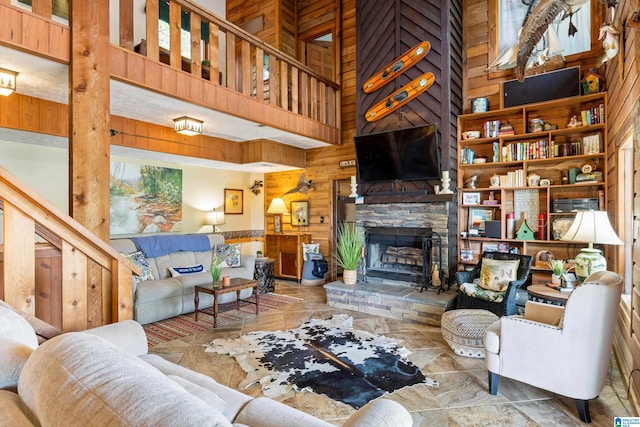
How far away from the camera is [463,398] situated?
98.0 inches

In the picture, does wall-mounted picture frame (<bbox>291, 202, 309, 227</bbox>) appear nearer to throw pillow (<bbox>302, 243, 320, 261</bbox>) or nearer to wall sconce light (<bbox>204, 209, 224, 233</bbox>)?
throw pillow (<bbox>302, 243, 320, 261</bbox>)

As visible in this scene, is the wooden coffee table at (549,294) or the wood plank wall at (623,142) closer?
the wood plank wall at (623,142)

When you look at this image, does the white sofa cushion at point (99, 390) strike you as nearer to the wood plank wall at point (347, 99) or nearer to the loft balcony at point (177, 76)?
the loft balcony at point (177, 76)

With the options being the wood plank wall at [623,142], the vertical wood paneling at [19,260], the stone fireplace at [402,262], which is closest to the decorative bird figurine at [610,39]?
the wood plank wall at [623,142]

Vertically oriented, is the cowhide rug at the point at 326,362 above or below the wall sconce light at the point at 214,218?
below

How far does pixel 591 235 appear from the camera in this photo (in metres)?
2.85

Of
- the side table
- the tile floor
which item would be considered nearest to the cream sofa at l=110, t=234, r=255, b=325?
the side table

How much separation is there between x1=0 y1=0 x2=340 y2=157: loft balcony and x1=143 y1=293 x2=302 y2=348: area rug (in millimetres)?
2420

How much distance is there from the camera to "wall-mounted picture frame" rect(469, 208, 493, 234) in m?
4.83

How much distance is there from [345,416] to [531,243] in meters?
3.52

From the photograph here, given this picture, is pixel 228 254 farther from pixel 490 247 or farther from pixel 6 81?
pixel 490 247

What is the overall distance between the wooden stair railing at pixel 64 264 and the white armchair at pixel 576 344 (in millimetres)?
2561

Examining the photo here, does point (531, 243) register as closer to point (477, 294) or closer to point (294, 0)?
point (477, 294)

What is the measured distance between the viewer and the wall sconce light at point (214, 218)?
21.7ft
